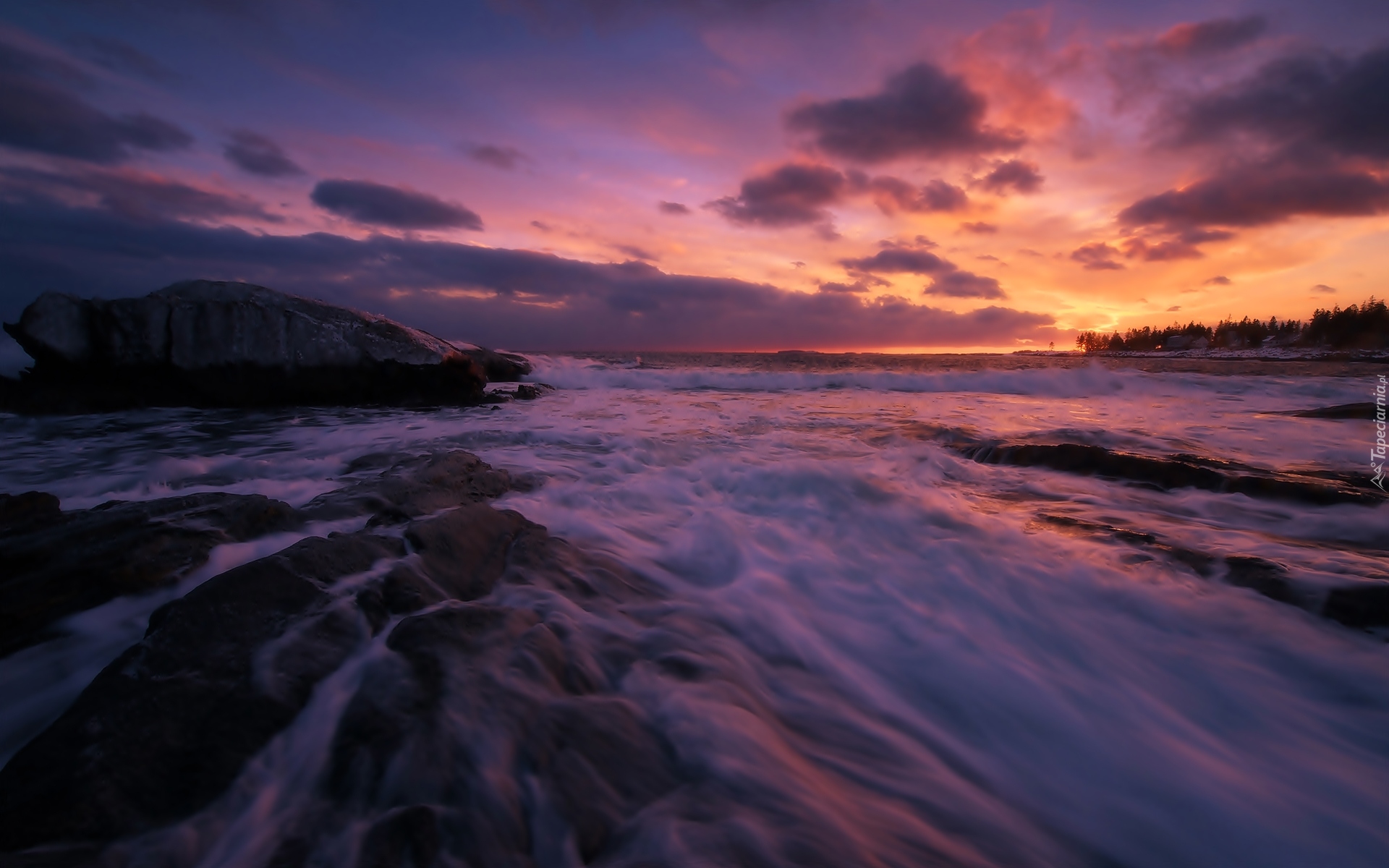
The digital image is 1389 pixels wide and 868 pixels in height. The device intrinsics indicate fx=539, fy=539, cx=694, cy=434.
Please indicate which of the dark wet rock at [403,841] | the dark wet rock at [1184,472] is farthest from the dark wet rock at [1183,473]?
the dark wet rock at [403,841]

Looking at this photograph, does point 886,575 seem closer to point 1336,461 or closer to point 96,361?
point 1336,461

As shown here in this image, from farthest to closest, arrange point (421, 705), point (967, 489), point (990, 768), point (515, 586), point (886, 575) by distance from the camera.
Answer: point (967, 489)
point (886, 575)
point (515, 586)
point (990, 768)
point (421, 705)

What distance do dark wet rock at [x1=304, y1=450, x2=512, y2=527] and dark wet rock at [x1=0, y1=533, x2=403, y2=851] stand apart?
1.05 metres

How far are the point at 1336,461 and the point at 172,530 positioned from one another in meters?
9.03

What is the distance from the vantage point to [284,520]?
2.95m

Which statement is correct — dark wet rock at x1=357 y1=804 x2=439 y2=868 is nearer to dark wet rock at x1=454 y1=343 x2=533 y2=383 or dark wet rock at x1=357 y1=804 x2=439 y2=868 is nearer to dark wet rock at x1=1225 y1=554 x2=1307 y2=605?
dark wet rock at x1=1225 y1=554 x2=1307 y2=605

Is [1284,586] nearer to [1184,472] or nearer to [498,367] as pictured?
[1184,472]

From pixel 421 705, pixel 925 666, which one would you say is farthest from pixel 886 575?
pixel 421 705

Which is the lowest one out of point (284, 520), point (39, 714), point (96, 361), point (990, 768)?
point (990, 768)

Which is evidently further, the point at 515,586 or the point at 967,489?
the point at 967,489

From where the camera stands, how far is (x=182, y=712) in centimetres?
155

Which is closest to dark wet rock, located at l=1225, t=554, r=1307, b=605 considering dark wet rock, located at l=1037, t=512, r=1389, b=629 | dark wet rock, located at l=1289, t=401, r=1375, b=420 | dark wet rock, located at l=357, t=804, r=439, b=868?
dark wet rock, located at l=1037, t=512, r=1389, b=629

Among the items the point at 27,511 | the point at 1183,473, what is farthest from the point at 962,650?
the point at 27,511

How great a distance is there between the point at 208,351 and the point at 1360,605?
12906mm
